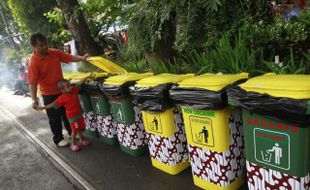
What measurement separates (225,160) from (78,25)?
→ 17.3 feet

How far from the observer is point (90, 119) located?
5.08m

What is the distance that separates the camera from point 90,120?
5.10 metres

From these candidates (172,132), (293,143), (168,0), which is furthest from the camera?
(168,0)

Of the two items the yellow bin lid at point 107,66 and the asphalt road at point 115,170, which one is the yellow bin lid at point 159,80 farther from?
the yellow bin lid at point 107,66

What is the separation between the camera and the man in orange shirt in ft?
14.7

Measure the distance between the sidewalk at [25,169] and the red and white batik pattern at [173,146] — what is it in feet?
4.03

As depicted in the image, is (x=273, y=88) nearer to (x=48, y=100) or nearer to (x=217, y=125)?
(x=217, y=125)

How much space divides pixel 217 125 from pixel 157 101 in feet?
2.50

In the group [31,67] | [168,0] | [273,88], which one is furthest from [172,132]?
[31,67]

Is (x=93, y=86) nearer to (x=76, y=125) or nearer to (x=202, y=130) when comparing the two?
(x=76, y=125)

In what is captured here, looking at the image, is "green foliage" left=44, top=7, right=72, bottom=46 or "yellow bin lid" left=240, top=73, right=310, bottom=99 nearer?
"yellow bin lid" left=240, top=73, right=310, bottom=99

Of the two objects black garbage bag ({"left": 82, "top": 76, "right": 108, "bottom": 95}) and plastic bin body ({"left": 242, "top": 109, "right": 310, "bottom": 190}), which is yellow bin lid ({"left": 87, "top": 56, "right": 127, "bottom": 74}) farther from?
plastic bin body ({"left": 242, "top": 109, "right": 310, "bottom": 190})

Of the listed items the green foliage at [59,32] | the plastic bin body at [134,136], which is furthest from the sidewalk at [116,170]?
the green foliage at [59,32]

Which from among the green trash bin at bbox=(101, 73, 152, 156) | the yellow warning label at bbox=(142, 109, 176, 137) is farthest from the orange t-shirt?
the yellow warning label at bbox=(142, 109, 176, 137)
